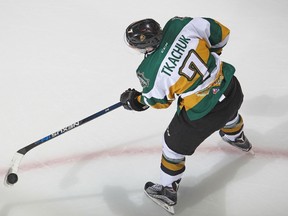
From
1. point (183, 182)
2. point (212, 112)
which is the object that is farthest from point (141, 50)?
point (183, 182)

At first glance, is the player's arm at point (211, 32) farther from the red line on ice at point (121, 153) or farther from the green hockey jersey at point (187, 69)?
the red line on ice at point (121, 153)

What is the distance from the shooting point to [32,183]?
2541 mm

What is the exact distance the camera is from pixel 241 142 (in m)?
2.55

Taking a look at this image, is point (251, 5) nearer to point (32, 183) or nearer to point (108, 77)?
point (108, 77)

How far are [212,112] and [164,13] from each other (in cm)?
163

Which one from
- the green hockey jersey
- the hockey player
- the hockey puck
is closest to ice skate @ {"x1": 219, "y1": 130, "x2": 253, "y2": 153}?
the hockey player

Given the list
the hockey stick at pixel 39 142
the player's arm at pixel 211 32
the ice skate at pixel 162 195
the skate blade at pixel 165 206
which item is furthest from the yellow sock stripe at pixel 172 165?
the player's arm at pixel 211 32

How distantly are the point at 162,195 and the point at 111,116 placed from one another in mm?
703

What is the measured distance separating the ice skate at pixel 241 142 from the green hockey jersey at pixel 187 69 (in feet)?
1.99

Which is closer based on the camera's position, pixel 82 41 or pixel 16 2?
pixel 82 41

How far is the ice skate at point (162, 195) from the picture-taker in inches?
92.3

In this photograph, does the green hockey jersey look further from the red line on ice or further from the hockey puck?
the hockey puck

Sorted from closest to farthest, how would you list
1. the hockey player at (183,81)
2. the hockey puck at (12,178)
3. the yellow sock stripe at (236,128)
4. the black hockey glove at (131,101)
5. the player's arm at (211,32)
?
the hockey player at (183,81) → the player's arm at (211,32) → the black hockey glove at (131,101) → the hockey puck at (12,178) → the yellow sock stripe at (236,128)

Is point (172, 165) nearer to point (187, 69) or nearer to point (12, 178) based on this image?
point (187, 69)
